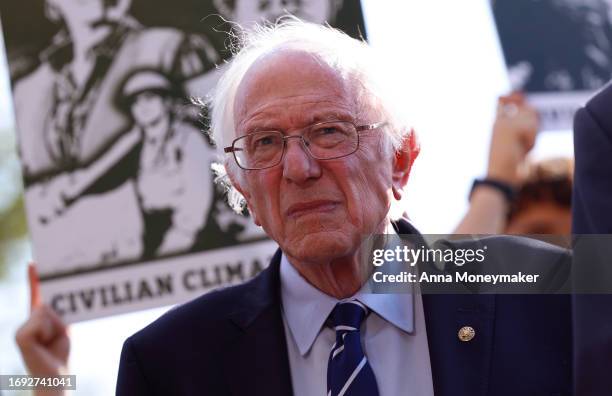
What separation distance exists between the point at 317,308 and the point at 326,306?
0.09 ft

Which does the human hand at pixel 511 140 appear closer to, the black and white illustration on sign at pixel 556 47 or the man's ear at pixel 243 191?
the black and white illustration on sign at pixel 556 47

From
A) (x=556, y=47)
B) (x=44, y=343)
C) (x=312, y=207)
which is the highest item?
→ (x=556, y=47)

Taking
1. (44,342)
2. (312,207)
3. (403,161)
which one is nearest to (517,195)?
(403,161)

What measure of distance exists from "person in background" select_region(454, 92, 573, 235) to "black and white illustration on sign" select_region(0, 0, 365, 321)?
0.81 metres

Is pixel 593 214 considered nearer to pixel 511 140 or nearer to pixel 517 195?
pixel 517 195

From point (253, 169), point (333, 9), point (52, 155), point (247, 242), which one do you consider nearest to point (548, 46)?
point (333, 9)

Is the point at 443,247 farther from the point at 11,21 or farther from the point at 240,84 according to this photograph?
the point at 11,21

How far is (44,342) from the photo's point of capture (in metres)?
4.65

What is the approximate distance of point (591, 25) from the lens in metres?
6.27

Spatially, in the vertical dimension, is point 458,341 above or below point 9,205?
below

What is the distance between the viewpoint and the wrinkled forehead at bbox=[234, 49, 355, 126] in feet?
12.1

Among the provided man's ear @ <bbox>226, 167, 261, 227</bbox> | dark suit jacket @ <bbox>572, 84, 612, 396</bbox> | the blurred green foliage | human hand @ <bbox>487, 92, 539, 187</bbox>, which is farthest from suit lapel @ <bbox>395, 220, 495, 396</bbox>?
the blurred green foliage

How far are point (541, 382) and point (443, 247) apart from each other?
1.78 ft

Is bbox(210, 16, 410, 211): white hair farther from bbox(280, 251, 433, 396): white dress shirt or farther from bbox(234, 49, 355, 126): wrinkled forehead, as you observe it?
bbox(280, 251, 433, 396): white dress shirt
